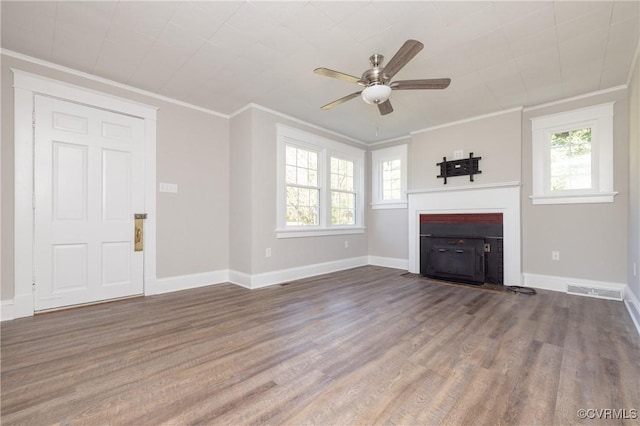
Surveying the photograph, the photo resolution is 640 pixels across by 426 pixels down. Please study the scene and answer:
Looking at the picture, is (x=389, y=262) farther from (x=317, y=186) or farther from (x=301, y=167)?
(x=301, y=167)

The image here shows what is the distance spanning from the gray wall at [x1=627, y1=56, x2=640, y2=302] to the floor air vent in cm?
29

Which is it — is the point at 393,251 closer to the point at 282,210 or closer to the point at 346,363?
the point at 282,210

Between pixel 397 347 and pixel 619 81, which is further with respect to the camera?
pixel 619 81

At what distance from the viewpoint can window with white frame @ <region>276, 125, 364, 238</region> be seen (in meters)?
4.36

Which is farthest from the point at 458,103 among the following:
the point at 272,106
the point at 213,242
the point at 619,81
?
the point at 213,242

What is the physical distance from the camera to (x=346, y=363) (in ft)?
6.15

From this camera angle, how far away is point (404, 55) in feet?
7.08

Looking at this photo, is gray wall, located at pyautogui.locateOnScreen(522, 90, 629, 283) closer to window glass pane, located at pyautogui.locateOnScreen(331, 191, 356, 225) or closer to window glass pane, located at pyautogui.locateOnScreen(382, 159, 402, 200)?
window glass pane, located at pyautogui.locateOnScreen(382, 159, 402, 200)

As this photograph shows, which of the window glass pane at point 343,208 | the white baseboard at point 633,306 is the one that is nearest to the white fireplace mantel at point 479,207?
the white baseboard at point 633,306

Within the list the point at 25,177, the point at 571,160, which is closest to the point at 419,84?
the point at 571,160

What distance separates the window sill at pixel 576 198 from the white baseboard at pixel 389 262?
2.27 m

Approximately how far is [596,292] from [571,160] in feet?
5.62

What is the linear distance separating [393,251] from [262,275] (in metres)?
2.73

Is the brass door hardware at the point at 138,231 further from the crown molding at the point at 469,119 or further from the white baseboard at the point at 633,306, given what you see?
the white baseboard at the point at 633,306
